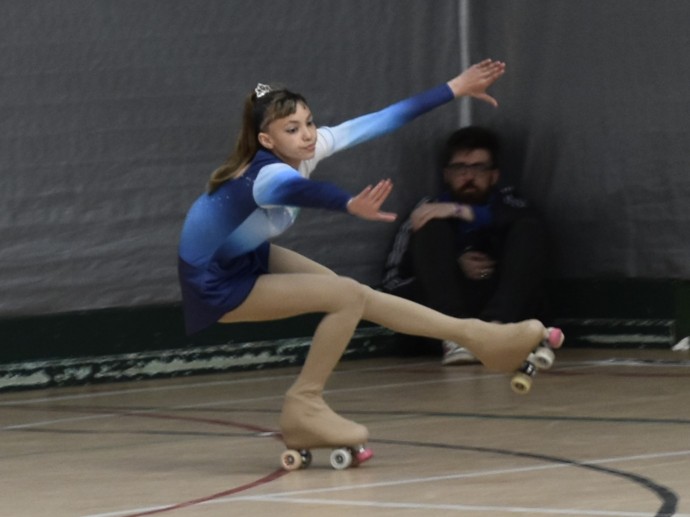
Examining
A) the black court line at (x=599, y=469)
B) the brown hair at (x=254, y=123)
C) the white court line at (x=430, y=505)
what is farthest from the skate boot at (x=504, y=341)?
the brown hair at (x=254, y=123)

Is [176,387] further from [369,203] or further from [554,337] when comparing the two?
[369,203]

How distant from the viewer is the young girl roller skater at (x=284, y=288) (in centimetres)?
438

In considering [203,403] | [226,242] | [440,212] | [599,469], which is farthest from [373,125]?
[440,212]

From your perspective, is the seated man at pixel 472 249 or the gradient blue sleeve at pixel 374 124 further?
the seated man at pixel 472 249

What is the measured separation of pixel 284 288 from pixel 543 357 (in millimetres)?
695

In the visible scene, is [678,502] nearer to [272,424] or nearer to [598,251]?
[272,424]

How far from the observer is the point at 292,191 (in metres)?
4.20

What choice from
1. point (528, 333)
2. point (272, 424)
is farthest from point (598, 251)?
point (528, 333)

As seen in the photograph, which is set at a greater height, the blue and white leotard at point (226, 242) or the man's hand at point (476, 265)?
the blue and white leotard at point (226, 242)

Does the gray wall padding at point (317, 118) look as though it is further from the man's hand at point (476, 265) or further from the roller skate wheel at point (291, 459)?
the roller skate wheel at point (291, 459)

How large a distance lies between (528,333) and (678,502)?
0.97m

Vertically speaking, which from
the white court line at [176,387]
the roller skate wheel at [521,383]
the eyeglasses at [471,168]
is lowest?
the white court line at [176,387]

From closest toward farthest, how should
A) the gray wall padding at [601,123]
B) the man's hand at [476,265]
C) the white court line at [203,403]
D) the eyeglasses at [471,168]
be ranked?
the white court line at [203,403], the gray wall padding at [601,123], the man's hand at [476,265], the eyeglasses at [471,168]

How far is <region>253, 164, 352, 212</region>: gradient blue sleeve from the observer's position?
13.3ft
